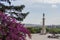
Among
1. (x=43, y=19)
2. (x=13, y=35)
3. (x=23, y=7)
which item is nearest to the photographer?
(x=13, y=35)

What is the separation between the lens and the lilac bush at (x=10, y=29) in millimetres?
5160

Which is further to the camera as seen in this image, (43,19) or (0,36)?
(43,19)

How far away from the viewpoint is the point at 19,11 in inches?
912

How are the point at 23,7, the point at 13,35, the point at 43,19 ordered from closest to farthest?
the point at 13,35, the point at 23,7, the point at 43,19

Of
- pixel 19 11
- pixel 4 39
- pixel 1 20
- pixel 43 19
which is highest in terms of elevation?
pixel 1 20

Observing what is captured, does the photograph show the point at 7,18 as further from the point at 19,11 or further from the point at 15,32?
the point at 19,11

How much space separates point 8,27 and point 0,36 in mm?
258

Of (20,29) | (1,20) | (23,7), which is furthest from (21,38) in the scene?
(23,7)

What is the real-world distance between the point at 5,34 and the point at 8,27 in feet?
0.50

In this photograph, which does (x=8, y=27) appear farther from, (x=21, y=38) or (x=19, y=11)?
(x=19, y=11)

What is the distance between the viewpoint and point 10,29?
17.0ft

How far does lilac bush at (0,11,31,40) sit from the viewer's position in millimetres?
5160

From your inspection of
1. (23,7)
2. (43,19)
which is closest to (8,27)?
(23,7)

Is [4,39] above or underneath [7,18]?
underneath
